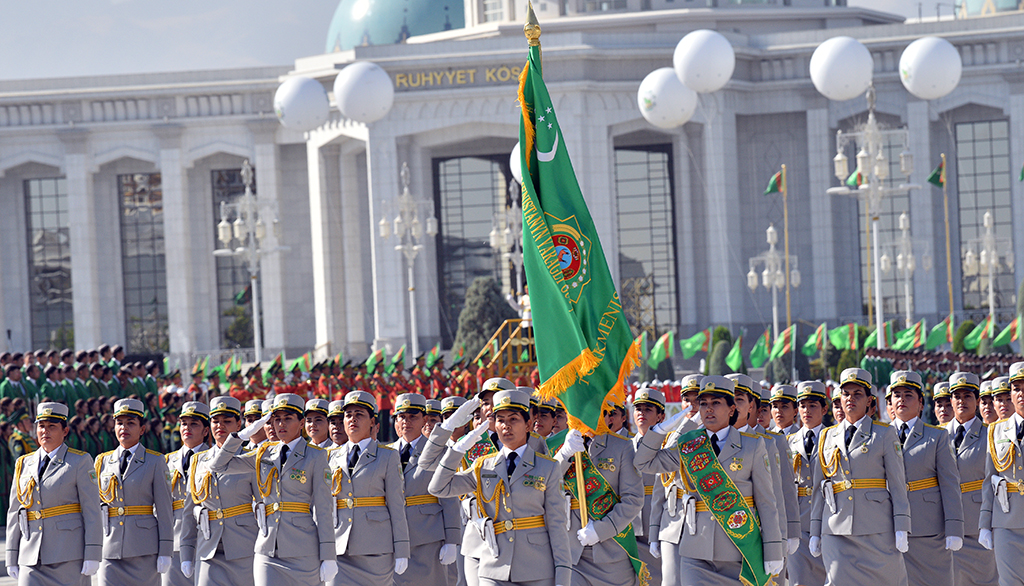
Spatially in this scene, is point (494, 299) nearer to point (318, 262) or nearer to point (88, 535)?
point (318, 262)

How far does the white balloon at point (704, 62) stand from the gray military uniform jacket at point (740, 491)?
21593 millimetres

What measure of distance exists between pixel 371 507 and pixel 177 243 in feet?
124

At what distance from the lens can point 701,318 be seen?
42656mm

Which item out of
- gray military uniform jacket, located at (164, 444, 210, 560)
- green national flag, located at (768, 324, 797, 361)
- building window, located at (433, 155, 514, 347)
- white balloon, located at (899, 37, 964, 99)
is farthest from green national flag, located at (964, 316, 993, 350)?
gray military uniform jacket, located at (164, 444, 210, 560)

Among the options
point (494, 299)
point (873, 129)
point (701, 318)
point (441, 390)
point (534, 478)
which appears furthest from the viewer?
point (701, 318)

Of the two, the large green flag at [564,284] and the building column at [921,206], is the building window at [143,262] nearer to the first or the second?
the building column at [921,206]

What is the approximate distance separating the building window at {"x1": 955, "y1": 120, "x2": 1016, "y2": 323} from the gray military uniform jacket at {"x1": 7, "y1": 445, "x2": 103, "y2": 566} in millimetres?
37779

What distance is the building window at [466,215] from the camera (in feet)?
148

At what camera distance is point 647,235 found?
147ft

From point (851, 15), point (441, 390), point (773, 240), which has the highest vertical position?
point (851, 15)

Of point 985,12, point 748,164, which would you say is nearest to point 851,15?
point 748,164

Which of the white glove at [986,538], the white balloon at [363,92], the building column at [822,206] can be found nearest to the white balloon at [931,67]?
the white balloon at [363,92]

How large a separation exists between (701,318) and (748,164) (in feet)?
16.2

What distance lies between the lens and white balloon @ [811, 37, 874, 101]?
28156 millimetres
